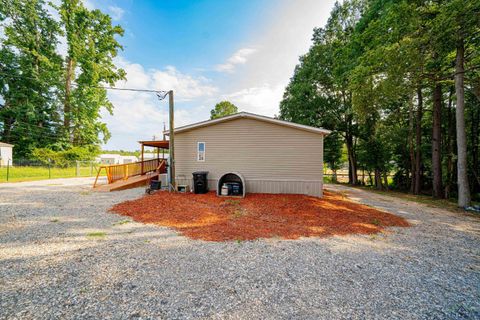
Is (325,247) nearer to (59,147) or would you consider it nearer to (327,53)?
(327,53)

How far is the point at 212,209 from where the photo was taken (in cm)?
619

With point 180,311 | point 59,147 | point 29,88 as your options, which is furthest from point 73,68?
point 180,311

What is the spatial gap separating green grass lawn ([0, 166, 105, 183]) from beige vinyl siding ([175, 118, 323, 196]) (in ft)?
42.6

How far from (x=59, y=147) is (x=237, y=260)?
2684 cm

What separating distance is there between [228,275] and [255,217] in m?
2.96

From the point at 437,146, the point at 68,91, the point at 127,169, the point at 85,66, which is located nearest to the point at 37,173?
the point at 127,169

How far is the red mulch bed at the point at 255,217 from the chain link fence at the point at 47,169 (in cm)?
1434

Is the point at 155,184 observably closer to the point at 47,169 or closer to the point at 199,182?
the point at 199,182

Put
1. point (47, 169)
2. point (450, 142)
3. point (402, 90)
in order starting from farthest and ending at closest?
1. point (47, 169)
2. point (450, 142)
3. point (402, 90)

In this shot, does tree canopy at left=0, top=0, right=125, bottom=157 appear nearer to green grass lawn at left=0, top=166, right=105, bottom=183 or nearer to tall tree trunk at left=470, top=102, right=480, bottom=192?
green grass lawn at left=0, top=166, right=105, bottom=183

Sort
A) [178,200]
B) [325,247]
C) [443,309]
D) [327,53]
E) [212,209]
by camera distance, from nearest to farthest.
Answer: [443,309], [325,247], [212,209], [178,200], [327,53]

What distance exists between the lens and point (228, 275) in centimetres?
263

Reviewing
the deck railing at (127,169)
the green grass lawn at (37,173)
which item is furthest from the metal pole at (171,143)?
the green grass lawn at (37,173)

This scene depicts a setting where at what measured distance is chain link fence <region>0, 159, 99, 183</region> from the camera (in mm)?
14197
